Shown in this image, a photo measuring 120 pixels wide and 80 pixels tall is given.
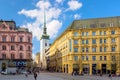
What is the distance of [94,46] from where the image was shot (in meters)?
119

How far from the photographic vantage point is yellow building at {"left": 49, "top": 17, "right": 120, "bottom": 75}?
11638 centimetres

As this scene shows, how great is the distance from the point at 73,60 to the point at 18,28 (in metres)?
29.7

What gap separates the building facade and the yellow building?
18.7 meters

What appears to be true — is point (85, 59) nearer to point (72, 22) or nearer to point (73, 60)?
point (73, 60)

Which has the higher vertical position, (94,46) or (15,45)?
(15,45)

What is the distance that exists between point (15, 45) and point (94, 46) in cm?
3520

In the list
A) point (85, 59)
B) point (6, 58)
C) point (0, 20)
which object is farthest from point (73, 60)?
point (0, 20)

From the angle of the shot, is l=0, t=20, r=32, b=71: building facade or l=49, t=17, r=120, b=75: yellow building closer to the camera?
l=49, t=17, r=120, b=75: yellow building

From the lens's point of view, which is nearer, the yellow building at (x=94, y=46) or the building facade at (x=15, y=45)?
the yellow building at (x=94, y=46)

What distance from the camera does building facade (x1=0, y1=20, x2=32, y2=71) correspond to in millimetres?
126438

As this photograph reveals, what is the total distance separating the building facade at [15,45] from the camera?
126438 mm

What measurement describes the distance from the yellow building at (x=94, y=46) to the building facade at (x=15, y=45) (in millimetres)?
18671

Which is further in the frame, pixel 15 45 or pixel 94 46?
pixel 15 45

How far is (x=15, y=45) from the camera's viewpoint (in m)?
128
